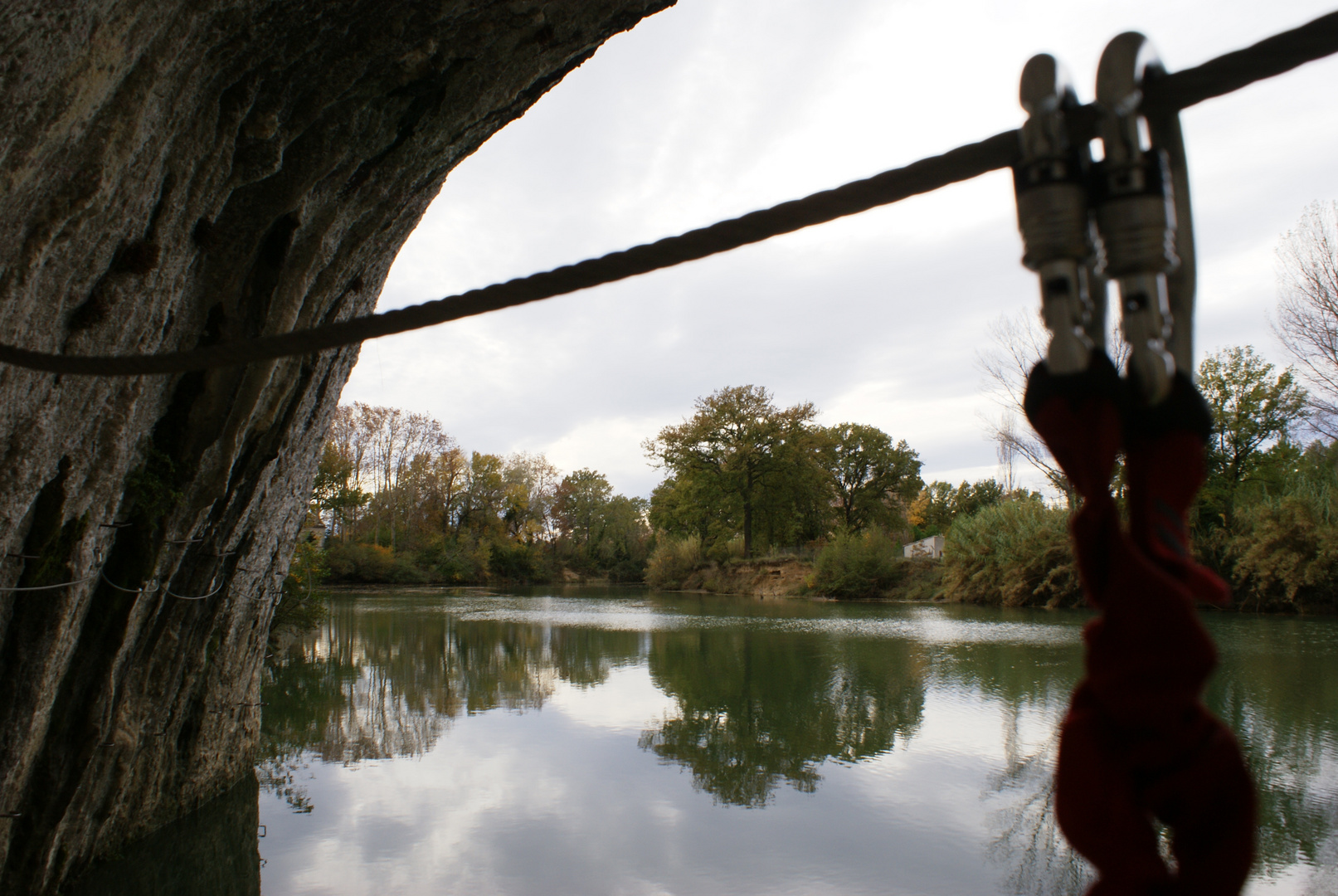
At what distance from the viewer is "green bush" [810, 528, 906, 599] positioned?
Answer: 901 inches

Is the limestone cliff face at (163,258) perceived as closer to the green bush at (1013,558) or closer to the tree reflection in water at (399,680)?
the tree reflection in water at (399,680)

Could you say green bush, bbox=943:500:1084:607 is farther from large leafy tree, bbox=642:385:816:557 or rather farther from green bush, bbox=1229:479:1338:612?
large leafy tree, bbox=642:385:816:557

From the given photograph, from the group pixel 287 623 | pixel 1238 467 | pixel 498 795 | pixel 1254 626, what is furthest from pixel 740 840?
pixel 1238 467

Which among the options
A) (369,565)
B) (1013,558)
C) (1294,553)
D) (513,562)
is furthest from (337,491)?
(1294,553)

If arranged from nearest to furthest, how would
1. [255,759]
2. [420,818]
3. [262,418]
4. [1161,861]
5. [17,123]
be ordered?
1. [1161,861]
2. [17,123]
3. [262,418]
4. [420,818]
5. [255,759]

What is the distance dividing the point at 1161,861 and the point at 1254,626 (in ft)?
48.2

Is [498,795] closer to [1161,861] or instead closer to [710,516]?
[1161,861]

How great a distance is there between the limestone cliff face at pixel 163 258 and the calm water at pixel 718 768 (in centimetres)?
171

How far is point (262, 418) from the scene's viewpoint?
2908mm

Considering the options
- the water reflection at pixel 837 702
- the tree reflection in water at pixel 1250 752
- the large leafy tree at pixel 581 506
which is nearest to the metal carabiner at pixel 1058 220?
the tree reflection in water at pixel 1250 752

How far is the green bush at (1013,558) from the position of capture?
675 inches

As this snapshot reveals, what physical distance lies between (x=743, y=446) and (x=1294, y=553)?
20516 mm

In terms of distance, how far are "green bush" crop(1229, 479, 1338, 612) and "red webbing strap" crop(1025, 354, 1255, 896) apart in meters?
16.5

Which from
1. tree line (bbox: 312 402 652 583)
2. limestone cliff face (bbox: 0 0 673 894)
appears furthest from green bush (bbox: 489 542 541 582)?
limestone cliff face (bbox: 0 0 673 894)
